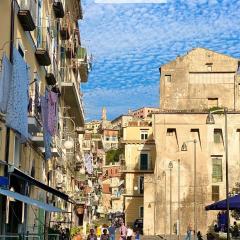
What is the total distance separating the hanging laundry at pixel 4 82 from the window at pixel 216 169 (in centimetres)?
5185

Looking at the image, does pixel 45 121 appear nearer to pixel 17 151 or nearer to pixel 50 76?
pixel 17 151

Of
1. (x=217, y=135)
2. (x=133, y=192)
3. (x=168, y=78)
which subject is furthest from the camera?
(x=133, y=192)

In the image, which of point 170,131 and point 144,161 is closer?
point 170,131

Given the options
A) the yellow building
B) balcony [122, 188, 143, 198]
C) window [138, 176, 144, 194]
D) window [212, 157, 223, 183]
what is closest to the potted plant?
window [212, 157, 223, 183]

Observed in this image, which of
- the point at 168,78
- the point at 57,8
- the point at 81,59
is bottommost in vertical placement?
the point at 57,8

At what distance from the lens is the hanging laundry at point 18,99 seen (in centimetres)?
1586

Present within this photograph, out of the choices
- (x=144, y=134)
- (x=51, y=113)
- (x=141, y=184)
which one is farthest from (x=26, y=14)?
(x=144, y=134)

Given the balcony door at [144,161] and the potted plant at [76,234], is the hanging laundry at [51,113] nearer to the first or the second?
the potted plant at [76,234]

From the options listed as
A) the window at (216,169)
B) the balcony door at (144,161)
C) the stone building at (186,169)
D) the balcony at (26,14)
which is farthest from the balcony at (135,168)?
the balcony at (26,14)

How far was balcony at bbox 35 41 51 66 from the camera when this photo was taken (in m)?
22.3

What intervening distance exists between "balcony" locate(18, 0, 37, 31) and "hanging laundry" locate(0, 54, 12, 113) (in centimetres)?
287

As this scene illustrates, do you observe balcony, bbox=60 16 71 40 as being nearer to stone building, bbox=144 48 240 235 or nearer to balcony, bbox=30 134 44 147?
balcony, bbox=30 134 44 147

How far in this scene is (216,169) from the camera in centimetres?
6588

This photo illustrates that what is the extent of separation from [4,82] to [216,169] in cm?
5252
